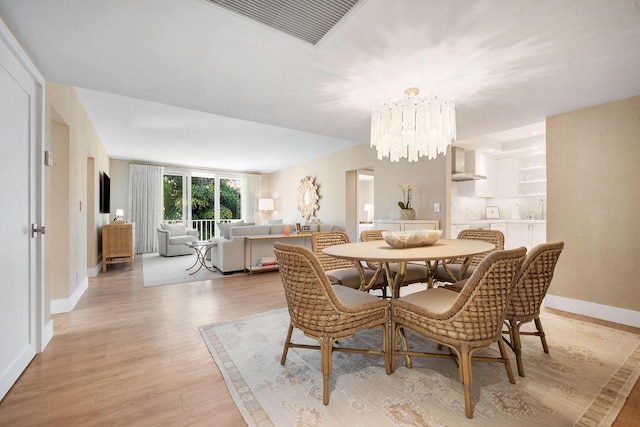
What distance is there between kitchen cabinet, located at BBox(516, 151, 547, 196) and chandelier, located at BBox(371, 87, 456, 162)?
4088 mm

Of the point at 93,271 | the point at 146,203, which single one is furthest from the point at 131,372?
the point at 146,203

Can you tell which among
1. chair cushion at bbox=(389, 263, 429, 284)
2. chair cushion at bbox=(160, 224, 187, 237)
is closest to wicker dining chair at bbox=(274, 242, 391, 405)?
chair cushion at bbox=(389, 263, 429, 284)

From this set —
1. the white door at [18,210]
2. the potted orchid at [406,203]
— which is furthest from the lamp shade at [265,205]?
the white door at [18,210]

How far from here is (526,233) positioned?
5.13 meters

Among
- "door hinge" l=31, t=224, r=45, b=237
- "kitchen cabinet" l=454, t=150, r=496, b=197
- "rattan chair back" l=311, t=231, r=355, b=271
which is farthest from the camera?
"kitchen cabinet" l=454, t=150, r=496, b=197

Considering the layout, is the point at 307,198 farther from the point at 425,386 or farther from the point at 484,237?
the point at 425,386

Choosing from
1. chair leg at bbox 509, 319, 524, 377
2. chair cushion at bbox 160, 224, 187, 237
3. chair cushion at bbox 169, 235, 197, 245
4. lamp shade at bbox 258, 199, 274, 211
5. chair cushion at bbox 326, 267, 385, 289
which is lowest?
chair leg at bbox 509, 319, 524, 377

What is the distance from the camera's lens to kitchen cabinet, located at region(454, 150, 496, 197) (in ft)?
16.8

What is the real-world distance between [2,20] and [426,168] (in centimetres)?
461

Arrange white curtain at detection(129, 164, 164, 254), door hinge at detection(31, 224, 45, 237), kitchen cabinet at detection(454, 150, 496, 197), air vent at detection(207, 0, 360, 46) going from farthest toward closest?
white curtain at detection(129, 164, 164, 254) → kitchen cabinet at detection(454, 150, 496, 197) → door hinge at detection(31, 224, 45, 237) → air vent at detection(207, 0, 360, 46)

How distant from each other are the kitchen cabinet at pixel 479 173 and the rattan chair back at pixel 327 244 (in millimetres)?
3494

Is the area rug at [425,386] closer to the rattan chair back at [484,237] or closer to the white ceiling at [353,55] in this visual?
the rattan chair back at [484,237]

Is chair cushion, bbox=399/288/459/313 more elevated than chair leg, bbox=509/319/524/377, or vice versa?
chair cushion, bbox=399/288/459/313

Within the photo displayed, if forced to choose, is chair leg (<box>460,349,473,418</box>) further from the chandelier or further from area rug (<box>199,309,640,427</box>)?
the chandelier
